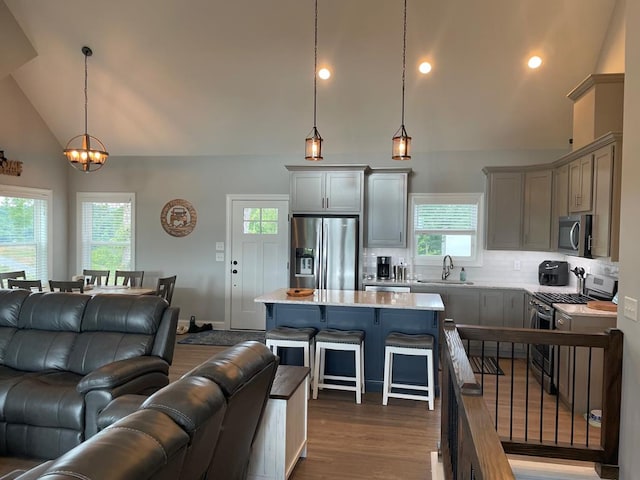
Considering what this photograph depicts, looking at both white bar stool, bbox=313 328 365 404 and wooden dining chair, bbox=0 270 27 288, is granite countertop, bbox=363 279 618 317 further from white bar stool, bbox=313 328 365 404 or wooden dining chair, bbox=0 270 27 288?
wooden dining chair, bbox=0 270 27 288

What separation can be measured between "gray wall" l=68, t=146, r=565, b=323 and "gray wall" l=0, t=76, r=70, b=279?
168mm

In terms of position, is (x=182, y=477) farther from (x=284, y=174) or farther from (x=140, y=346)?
(x=284, y=174)

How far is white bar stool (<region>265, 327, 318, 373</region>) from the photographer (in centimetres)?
401

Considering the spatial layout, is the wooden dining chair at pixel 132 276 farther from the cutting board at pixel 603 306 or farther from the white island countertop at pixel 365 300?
the cutting board at pixel 603 306

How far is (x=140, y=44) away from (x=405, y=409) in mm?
4911

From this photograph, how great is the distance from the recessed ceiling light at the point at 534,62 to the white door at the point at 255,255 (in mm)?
3610

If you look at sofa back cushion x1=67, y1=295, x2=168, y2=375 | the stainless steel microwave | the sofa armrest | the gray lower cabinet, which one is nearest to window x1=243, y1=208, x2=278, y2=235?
the gray lower cabinet

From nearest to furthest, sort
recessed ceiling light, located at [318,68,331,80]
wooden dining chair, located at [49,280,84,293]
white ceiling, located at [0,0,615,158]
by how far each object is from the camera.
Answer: white ceiling, located at [0,0,615,158] → wooden dining chair, located at [49,280,84,293] → recessed ceiling light, located at [318,68,331,80]

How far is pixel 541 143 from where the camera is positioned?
5.81 m

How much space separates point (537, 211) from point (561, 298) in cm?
148

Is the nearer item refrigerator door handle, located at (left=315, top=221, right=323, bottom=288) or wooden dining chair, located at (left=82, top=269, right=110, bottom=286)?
refrigerator door handle, located at (left=315, top=221, right=323, bottom=288)

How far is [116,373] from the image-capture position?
277 cm

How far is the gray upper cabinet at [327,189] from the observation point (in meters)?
5.83

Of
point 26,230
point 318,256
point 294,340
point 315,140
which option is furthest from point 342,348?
point 26,230
